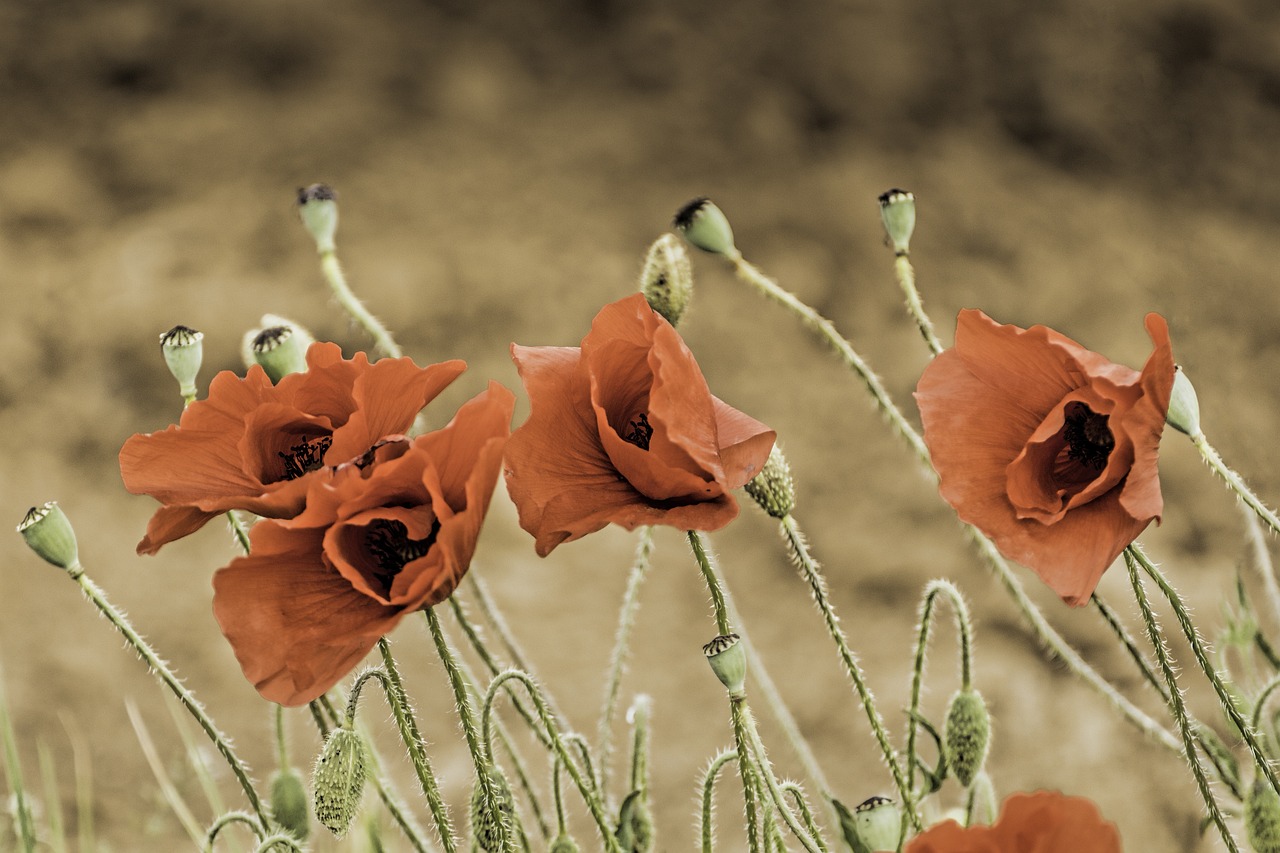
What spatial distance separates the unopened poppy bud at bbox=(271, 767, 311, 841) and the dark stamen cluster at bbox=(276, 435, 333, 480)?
0.15m

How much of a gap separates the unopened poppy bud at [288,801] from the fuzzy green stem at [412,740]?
0.14 metres

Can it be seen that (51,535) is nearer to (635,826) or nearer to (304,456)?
(304,456)

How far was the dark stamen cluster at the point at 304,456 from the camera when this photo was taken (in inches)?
13.8

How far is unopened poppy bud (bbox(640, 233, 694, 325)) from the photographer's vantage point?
432 millimetres

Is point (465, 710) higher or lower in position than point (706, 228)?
lower

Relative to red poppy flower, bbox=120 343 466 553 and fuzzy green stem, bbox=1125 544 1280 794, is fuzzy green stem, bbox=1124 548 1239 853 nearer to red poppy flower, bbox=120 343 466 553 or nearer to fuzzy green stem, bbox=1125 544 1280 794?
fuzzy green stem, bbox=1125 544 1280 794

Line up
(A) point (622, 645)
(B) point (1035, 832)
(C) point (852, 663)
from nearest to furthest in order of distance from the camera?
(B) point (1035, 832) < (C) point (852, 663) < (A) point (622, 645)

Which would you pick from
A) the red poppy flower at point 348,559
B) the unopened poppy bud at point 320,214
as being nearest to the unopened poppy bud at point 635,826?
the red poppy flower at point 348,559

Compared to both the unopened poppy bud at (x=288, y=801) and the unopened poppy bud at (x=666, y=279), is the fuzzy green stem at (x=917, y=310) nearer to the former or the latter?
the unopened poppy bud at (x=666, y=279)

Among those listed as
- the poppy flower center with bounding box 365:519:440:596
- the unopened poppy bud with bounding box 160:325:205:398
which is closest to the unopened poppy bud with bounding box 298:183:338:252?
the unopened poppy bud with bounding box 160:325:205:398

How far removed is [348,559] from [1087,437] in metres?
0.20

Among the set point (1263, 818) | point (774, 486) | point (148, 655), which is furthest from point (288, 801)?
point (1263, 818)

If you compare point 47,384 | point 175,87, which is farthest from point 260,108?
point 47,384

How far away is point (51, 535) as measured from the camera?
379 millimetres
